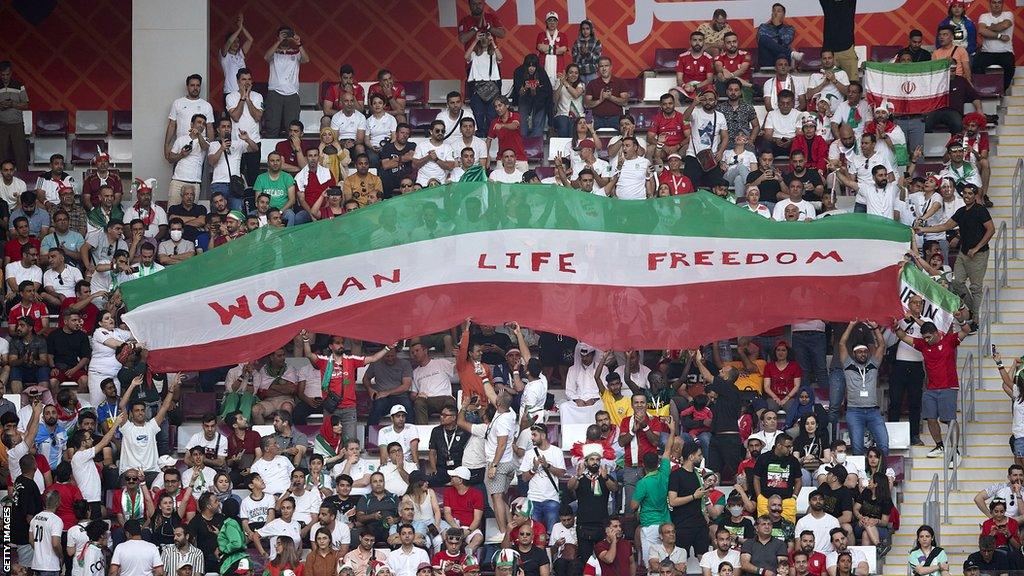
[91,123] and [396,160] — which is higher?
[91,123]

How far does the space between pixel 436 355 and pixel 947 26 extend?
9.59 meters

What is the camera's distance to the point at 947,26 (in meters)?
28.3

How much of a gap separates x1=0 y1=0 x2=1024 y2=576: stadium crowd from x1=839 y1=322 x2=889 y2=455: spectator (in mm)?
27

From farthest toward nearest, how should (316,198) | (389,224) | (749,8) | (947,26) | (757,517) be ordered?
(749,8)
(947,26)
(316,198)
(389,224)
(757,517)

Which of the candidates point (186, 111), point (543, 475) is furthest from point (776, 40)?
point (543, 475)

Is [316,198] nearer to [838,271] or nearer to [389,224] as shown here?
[389,224]

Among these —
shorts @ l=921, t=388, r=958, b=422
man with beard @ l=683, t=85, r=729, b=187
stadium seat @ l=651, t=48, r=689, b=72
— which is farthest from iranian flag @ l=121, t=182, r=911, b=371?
stadium seat @ l=651, t=48, r=689, b=72

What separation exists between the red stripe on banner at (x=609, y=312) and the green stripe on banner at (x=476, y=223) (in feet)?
2.17

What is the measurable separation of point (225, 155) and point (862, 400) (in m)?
9.44

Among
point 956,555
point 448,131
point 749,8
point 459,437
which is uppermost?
point 749,8

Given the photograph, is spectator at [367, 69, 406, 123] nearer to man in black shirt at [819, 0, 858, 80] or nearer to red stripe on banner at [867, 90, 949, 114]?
man in black shirt at [819, 0, 858, 80]

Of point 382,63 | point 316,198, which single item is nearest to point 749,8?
point 382,63

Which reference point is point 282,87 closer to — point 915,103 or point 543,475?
point 543,475

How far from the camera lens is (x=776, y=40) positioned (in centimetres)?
2883
